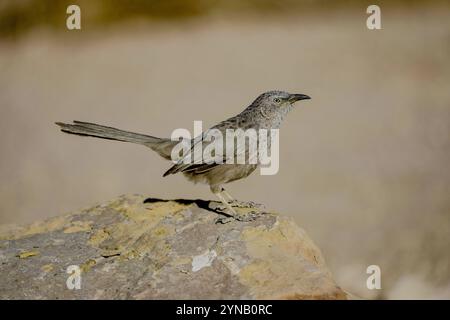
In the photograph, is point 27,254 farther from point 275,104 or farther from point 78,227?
point 275,104

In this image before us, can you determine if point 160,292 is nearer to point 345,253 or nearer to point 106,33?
point 345,253

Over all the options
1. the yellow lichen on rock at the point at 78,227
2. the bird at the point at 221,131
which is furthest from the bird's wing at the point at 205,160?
the yellow lichen on rock at the point at 78,227

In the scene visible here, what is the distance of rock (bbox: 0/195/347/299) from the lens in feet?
14.6

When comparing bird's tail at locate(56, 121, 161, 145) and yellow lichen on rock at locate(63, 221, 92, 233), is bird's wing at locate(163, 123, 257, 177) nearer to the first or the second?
bird's tail at locate(56, 121, 161, 145)

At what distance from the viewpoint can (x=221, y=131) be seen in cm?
630

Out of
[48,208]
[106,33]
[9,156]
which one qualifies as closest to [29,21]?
[106,33]

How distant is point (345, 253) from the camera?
9539 millimetres

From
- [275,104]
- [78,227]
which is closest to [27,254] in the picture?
[78,227]

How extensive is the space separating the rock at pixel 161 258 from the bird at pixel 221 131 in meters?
0.28

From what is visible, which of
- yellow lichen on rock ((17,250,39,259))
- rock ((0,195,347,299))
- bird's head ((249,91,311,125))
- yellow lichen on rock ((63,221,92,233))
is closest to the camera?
rock ((0,195,347,299))

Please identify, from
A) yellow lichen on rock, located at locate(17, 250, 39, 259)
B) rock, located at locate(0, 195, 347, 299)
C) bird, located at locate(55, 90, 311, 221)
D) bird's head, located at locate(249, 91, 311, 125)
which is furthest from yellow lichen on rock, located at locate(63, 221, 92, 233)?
bird's head, located at locate(249, 91, 311, 125)

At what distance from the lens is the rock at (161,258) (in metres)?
4.45

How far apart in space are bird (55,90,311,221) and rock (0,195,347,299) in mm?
281
